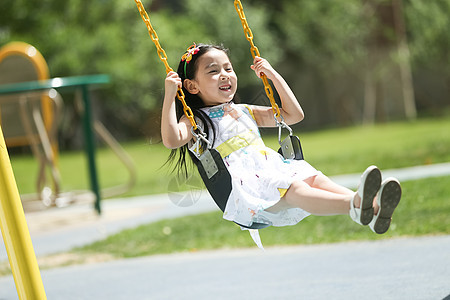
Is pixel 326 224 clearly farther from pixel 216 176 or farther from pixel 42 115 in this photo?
pixel 42 115

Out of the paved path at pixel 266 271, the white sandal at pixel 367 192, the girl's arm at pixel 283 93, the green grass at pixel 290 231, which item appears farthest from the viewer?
the green grass at pixel 290 231

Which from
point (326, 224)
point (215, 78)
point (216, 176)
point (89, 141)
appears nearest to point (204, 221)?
point (326, 224)

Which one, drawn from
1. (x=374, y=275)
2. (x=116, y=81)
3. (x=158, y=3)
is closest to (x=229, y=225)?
(x=374, y=275)

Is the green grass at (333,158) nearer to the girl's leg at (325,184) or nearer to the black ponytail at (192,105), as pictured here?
the black ponytail at (192,105)

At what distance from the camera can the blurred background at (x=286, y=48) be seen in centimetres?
1966

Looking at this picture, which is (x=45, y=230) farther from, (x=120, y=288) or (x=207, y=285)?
(x=207, y=285)

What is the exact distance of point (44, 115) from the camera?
8539 mm

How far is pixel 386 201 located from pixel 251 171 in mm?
689

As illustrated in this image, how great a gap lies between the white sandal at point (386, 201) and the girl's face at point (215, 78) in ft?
3.29

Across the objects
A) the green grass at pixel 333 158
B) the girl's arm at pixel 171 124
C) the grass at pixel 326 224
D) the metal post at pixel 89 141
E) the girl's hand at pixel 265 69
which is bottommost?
the green grass at pixel 333 158

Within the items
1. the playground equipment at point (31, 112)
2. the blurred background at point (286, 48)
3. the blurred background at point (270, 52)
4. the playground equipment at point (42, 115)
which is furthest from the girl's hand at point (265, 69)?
the blurred background at point (286, 48)

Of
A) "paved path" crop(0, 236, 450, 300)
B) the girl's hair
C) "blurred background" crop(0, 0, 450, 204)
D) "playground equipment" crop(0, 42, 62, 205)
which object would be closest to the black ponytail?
the girl's hair

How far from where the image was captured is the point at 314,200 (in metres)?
2.95

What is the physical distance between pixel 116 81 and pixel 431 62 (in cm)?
957
